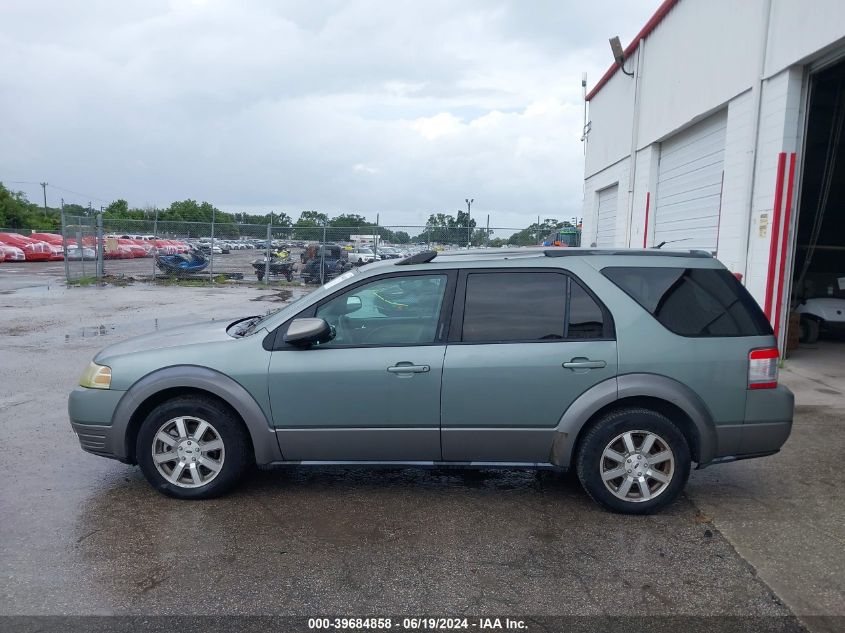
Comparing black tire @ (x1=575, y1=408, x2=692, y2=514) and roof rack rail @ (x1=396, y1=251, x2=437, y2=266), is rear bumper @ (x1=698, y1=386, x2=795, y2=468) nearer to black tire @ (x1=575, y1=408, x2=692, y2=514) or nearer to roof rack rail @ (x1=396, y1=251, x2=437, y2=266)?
black tire @ (x1=575, y1=408, x2=692, y2=514)

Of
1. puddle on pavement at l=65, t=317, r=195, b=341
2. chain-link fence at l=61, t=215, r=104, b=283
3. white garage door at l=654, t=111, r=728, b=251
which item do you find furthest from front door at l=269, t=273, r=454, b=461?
chain-link fence at l=61, t=215, r=104, b=283

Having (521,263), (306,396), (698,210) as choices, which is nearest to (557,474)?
(521,263)

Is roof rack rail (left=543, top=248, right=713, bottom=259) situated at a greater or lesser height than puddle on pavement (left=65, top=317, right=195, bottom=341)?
greater

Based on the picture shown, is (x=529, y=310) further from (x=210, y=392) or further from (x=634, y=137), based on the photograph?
(x=634, y=137)

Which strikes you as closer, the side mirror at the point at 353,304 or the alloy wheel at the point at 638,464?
the alloy wheel at the point at 638,464

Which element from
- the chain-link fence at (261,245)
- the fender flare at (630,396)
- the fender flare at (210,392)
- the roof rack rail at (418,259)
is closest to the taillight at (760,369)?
the fender flare at (630,396)

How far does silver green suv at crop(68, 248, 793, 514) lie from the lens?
4.37 m

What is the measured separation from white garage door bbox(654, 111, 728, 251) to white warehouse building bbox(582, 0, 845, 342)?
23 mm

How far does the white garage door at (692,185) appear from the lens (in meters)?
11.4

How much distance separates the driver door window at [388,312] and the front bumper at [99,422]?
4.87ft

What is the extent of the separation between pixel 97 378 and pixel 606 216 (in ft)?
57.7

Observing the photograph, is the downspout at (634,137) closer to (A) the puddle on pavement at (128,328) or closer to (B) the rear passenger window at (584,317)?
(A) the puddle on pavement at (128,328)

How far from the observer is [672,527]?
169 inches

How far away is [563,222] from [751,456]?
893 inches
